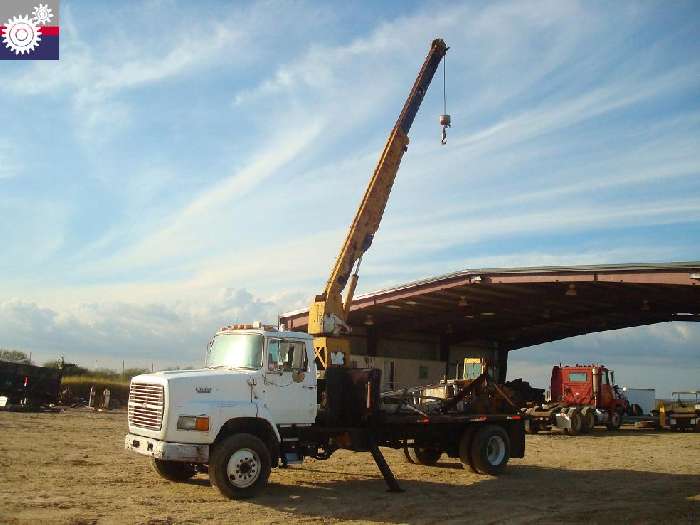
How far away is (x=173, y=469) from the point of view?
473 inches

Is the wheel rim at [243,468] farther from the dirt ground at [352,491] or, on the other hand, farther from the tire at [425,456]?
the tire at [425,456]

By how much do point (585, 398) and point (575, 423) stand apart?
2.70m

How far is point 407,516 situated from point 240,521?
8.08 feet

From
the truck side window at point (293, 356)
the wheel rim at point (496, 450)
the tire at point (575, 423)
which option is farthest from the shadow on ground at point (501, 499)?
the tire at point (575, 423)

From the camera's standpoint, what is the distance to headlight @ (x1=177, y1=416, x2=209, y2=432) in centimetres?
1035

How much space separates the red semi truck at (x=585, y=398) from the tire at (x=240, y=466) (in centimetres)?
1826

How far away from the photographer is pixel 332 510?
10297 mm

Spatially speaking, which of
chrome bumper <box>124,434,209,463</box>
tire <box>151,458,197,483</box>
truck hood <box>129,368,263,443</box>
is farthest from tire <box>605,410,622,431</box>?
chrome bumper <box>124,434,209,463</box>

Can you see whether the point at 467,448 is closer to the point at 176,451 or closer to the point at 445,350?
the point at 176,451

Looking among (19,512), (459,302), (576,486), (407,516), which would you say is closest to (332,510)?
(407,516)

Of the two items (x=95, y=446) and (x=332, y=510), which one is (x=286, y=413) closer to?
(x=332, y=510)

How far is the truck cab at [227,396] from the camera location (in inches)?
407

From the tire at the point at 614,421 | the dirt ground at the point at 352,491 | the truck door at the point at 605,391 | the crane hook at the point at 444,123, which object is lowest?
the dirt ground at the point at 352,491

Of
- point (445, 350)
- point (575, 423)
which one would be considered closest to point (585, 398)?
point (575, 423)
